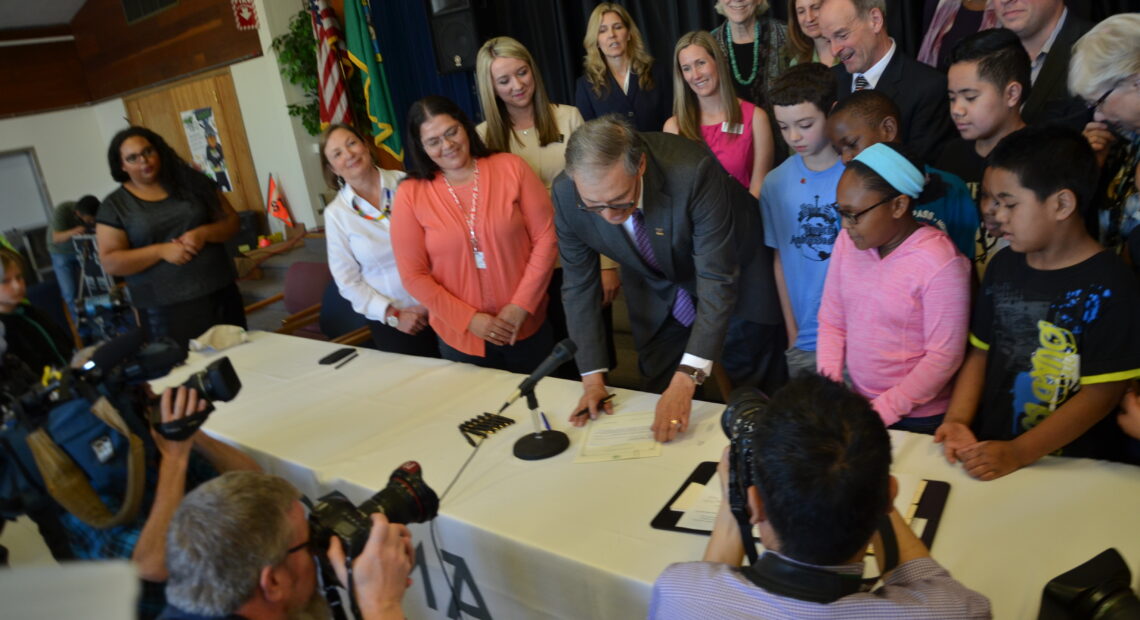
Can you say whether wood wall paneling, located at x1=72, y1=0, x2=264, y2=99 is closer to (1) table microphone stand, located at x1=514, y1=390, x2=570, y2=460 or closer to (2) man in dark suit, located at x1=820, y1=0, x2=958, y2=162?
(2) man in dark suit, located at x1=820, y1=0, x2=958, y2=162

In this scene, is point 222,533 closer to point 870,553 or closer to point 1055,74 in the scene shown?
point 870,553

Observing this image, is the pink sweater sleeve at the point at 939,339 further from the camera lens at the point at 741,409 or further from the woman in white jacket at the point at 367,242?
the woman in white jacket at the point at 367,242

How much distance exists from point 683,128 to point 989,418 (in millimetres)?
1517

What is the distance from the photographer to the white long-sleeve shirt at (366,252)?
2.67 m

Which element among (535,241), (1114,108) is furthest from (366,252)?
(1114,108)

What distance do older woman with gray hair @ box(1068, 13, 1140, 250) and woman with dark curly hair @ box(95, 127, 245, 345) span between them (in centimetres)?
314

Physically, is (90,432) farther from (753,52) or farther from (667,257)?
(753,52)

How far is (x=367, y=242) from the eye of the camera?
2660 millimetres

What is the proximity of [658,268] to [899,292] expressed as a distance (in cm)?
67

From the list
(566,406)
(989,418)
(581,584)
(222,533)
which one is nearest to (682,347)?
(566,406)

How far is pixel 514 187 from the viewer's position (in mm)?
2381

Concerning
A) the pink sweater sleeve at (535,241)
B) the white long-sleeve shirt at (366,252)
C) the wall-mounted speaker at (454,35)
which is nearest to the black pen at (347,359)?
the white long-sleeve shirt at (366,252)

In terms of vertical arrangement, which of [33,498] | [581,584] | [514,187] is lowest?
[581,584]

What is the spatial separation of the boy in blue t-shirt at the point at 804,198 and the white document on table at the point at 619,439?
1.75 feet
